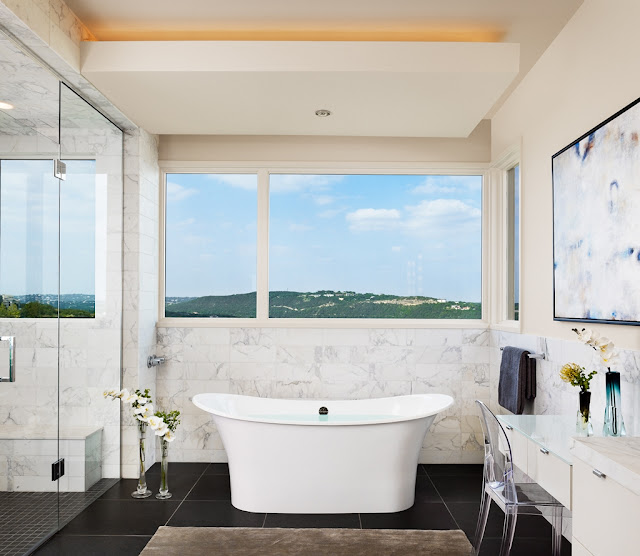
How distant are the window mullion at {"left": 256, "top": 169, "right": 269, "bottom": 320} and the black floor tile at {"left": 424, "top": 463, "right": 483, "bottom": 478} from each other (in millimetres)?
1816

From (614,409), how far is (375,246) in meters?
2.76

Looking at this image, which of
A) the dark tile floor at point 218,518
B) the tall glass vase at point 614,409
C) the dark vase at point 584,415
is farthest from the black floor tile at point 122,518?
the tall glass vase at point 614,409

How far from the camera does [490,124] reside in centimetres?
491

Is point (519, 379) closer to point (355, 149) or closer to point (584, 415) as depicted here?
point (584, 415)

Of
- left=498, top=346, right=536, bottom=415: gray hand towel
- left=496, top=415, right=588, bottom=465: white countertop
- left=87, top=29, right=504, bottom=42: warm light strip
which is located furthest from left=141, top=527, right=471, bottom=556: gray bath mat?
left=87, top=29, right=504, bottom=42: warm light strip

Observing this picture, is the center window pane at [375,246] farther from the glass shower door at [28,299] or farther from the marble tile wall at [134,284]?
the glass shower door at [28,299]

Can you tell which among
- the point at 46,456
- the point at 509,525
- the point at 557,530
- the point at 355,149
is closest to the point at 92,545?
the point at 46,456

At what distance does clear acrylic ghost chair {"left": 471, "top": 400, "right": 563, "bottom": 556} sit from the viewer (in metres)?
2.74

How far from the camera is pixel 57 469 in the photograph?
3324 millimetres

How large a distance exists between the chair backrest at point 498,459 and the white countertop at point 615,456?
75 centimetres

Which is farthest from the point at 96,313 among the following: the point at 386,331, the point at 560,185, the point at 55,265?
the point at 560,185

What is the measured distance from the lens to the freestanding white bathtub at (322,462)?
3727mm

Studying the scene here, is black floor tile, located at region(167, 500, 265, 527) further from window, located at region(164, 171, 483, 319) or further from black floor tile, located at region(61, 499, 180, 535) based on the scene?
window, located at region(164, 171, 483, 319)

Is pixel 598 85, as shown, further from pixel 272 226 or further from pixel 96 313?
pixel 96 313
